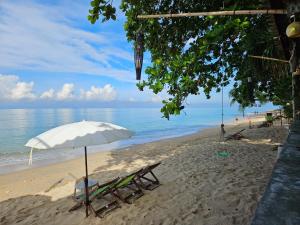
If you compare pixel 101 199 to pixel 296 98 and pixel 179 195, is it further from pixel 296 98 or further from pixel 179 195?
pixel 296 98

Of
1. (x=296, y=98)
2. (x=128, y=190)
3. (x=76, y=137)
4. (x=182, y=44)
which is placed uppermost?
(x=182, y=44)

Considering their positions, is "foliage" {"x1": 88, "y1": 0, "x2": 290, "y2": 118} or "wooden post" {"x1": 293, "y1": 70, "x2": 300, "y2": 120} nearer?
"foliage" {"x1": 88, "y1": 0, "x2": 290, "y2": 118}

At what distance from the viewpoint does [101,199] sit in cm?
683

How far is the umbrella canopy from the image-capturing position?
5598mm

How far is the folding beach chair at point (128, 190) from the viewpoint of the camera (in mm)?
6453

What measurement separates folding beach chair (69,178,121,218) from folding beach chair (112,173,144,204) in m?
0.14

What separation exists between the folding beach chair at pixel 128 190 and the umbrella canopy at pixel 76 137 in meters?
1.19

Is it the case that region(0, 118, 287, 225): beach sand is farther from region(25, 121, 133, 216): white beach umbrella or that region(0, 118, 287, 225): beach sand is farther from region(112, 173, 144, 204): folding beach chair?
region(25, 121, 133, 216): white beach umbrella

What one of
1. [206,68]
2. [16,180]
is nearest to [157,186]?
[206,68]

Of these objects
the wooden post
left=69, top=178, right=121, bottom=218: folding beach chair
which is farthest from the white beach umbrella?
the wooden post

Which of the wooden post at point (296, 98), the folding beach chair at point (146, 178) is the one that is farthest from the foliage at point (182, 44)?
the folding beach chair at point (146, 178)

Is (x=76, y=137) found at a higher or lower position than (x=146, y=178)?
higher

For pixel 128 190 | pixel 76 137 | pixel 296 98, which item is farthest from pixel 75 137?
pixel 296 98

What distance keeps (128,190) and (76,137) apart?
2374 millimetres
